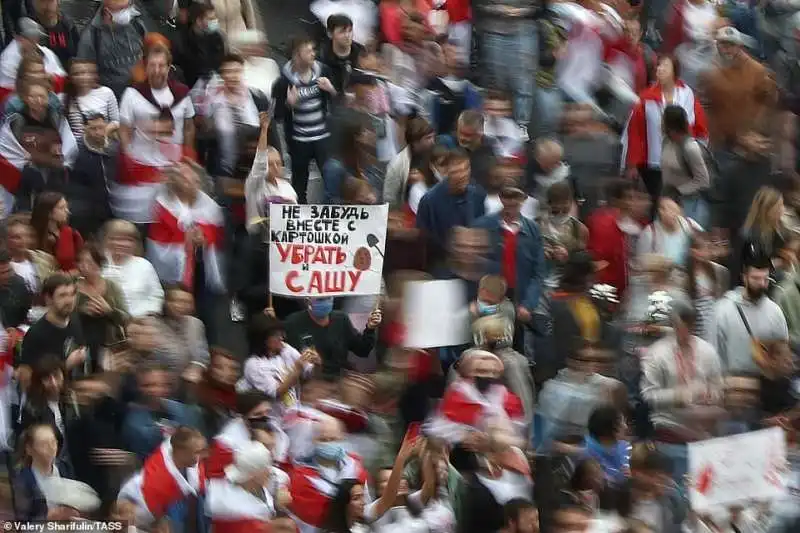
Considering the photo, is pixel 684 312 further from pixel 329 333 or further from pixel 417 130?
pixel 417 130

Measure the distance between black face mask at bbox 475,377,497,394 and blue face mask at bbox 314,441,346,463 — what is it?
103 cm

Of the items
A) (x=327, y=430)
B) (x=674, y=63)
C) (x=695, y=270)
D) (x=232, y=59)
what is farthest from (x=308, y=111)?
(x=327, y=430)

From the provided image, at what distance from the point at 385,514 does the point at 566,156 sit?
15.8 ft

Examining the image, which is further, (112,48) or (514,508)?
(112,48)

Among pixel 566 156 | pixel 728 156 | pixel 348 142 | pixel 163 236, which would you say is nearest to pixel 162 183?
pixel 163 236

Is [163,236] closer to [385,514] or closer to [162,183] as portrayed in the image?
[162,183]

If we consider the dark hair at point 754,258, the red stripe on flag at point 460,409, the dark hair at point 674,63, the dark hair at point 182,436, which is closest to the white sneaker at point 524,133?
the dark hair at point 674,63

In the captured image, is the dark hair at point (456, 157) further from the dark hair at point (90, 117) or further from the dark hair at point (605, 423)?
the dark hair at point (90, 117)

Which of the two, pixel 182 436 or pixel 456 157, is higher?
pixel 456 157

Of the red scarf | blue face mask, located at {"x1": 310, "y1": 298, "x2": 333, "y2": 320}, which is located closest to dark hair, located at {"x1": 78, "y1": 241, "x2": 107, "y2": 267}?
the red scarf

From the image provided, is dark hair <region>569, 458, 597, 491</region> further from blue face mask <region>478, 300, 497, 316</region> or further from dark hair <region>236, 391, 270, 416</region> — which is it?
dark hair <region>236, 391, 270, 416</region>

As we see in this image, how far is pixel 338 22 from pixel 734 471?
19.1 ft

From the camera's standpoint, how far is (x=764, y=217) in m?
14.9

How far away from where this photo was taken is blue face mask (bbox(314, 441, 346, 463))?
38.9 ft
